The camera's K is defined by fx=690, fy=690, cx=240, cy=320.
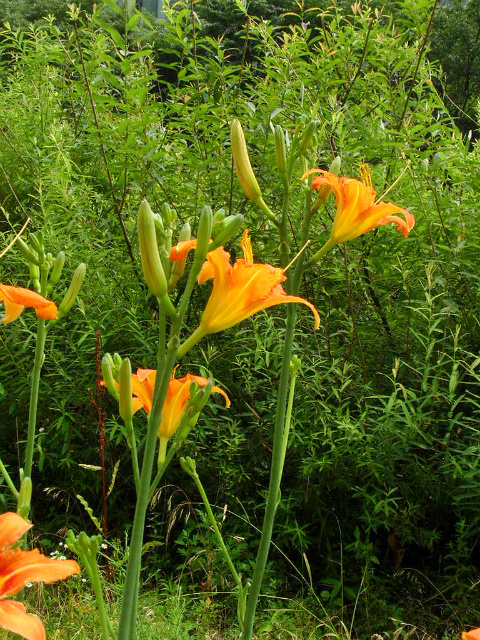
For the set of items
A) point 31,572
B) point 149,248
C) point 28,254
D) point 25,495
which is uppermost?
point 149,248

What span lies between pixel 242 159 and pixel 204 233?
12.8 inches

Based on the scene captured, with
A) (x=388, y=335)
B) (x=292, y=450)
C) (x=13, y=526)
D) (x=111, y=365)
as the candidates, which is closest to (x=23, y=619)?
(x=13, y=526)

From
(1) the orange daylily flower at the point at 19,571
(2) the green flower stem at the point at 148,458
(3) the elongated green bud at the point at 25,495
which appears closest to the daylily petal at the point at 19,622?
(1) the orange daylily flower at the point at 19,571

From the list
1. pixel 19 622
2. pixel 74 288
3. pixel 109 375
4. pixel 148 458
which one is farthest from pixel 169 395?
pixel 19 622

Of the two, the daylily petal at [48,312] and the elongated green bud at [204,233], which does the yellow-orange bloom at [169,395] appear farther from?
the elongated green bud at [204,233]

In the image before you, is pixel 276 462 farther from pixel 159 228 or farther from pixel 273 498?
pixel 159 228

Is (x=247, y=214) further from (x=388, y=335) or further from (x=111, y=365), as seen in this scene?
(x=111, y=365)

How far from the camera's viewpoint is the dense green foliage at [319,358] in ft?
7.36

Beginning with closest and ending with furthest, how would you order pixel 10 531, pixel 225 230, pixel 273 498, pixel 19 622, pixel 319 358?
pixel 19 622, pixel 10 531, pixel 225 230, pixel 273 498, pixel 319 358

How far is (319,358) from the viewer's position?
241cm

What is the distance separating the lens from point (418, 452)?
2.31 metres

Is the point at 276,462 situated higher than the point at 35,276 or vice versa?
the point at 35,276

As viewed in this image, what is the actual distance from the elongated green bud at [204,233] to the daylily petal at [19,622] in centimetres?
38

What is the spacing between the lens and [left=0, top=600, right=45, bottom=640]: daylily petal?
57 cm
